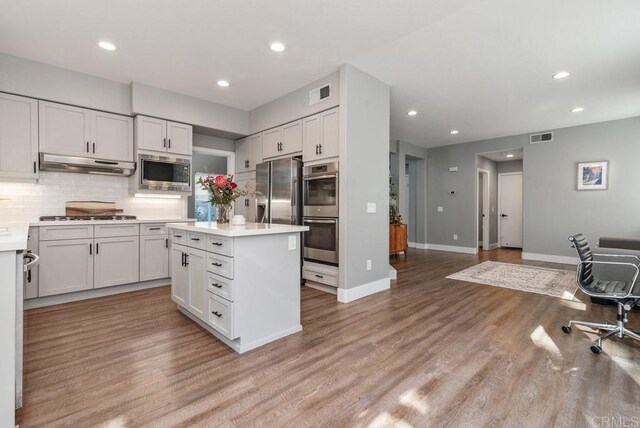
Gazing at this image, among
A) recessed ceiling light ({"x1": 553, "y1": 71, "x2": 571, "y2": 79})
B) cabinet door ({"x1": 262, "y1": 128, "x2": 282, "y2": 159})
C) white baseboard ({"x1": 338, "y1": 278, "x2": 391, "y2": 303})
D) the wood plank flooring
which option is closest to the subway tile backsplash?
the wood plank flooring

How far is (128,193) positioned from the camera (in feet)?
15.0

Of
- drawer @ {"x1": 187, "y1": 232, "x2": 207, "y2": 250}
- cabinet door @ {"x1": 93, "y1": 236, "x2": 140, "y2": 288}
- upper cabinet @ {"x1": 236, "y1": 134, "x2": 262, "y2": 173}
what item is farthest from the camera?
upper cabinet @ {"x1": 236, "y1": 134, "x2": 262, "y2": 173}

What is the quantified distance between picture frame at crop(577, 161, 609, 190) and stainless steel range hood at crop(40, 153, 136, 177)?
808 centimetres

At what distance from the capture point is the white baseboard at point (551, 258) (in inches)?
245

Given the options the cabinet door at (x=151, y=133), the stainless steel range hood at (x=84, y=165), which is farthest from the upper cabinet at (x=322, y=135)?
the stainless steel range hood at (x=84, y=165)

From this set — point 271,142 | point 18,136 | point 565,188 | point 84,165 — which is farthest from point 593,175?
point 18,136

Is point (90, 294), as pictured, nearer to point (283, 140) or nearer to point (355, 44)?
point (283, 140)

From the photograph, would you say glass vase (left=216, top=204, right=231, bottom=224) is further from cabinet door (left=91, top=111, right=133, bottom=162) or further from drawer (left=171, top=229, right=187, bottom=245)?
cabinet door (left=91, top=111, right=133, bottom=162)

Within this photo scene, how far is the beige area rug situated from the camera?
4.23m

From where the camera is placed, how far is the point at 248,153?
548cm

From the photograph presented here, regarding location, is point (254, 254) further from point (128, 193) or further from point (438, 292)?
point (128, 193)

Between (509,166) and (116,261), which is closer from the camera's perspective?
(116,261)

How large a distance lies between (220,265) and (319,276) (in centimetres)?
191

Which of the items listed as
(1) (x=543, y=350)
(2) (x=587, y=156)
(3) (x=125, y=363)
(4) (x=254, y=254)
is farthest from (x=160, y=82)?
(2) (x=587, y=156)
